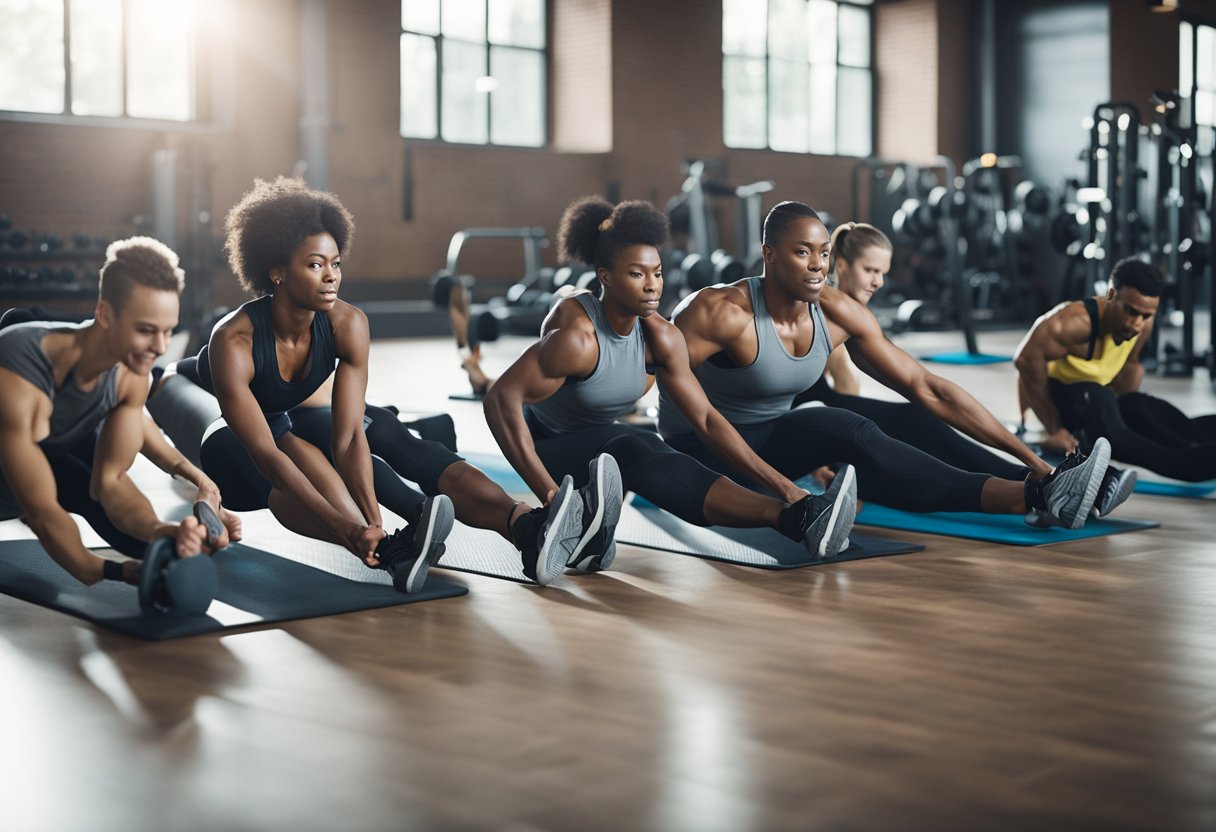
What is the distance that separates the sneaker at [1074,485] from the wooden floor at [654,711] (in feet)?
0.94

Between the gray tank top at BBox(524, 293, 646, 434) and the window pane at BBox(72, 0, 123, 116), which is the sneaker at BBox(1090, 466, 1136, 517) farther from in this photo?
the window pane at BBox(72, 0, 123, 116)

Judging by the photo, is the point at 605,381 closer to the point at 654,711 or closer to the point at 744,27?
the point at 654,711

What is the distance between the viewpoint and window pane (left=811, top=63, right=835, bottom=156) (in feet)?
45.4

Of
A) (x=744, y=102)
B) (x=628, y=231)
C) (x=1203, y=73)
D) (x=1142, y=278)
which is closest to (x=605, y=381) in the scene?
(x=628, y=231)

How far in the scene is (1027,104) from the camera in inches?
561

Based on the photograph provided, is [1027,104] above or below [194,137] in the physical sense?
above

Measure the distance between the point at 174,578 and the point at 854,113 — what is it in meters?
12.8

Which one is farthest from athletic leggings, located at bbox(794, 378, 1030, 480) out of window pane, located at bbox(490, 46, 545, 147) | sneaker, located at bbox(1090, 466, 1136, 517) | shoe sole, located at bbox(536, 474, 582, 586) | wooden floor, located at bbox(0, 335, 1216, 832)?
window pane, located at bbox(490, 46, 545, 147)

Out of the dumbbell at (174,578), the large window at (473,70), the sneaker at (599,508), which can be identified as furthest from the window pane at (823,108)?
the dumbbell at (174,578)

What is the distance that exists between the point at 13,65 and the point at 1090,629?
8810 millimetres

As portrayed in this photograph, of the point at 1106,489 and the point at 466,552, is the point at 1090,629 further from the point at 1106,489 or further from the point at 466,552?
the point at 466,552

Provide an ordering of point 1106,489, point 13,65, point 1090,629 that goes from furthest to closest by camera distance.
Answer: point 13,65, point 1106,489, point 1090,629

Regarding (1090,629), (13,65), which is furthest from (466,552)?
(13,65)

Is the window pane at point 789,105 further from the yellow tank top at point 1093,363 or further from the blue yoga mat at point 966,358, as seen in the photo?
the yellow tank top at point 1093,363
